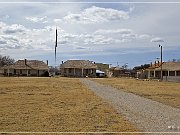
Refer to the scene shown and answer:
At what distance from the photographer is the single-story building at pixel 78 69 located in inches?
4471

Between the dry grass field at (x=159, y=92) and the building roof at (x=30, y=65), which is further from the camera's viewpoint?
the building roof at (x=30, y=65)

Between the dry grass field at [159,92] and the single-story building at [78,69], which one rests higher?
the single-story building at [78,69]

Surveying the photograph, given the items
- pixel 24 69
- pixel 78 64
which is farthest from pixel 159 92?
pixel 24 69

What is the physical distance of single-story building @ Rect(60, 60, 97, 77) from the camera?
11356 centimetres

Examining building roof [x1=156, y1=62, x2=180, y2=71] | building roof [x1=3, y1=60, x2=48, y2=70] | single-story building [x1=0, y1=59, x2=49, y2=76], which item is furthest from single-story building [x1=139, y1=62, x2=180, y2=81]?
building roof [x1=3, y1=60, x2=48, y2=70]

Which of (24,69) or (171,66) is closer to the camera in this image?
(171,66)

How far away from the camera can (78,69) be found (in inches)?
4513

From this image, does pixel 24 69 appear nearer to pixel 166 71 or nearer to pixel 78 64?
pixel 78 64

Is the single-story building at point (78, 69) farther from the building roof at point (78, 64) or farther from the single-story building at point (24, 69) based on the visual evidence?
the single-story building at point (24, 69)

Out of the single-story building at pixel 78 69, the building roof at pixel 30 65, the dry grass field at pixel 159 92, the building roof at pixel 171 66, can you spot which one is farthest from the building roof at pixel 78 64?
the dry grass field at pixel 159 92

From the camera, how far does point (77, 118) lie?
44.9 feet

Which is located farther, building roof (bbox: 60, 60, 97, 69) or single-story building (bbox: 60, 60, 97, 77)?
building roof (bbox: 60, 60, 97, 69)

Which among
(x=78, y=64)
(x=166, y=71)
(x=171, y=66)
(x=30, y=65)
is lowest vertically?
(x=166, y=71)

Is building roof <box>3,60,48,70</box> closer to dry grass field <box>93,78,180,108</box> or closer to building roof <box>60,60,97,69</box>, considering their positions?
building roof <box>60,60,97,69</box>
